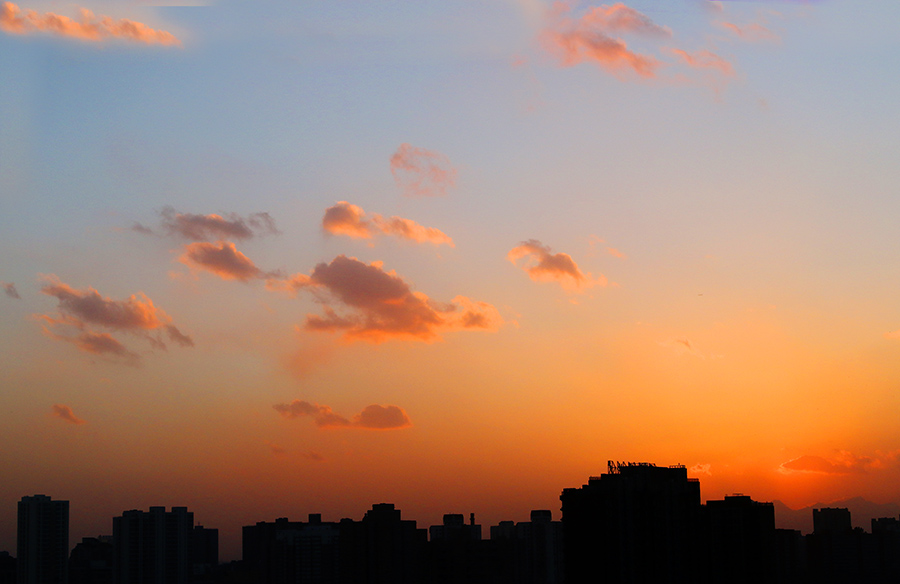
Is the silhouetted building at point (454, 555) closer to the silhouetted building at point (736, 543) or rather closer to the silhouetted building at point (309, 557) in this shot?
the silhouetted building at point (309, 557)

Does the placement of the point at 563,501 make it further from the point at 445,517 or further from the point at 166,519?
the point at 166,519

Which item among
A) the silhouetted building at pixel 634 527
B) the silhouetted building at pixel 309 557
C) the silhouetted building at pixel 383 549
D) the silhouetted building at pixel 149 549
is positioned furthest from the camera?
the silhouetted building at pixel 309 557

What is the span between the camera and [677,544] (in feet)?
367

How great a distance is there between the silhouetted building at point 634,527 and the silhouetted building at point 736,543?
388 cm

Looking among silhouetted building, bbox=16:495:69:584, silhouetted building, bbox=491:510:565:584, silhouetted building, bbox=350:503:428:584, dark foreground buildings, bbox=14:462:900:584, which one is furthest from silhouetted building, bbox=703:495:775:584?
silhouetted building, bbox=16:495:69:584

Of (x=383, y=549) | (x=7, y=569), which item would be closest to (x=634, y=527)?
(x=383, y=549)

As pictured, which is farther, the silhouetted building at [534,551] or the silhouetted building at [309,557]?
the silhouetted building at [309,557]

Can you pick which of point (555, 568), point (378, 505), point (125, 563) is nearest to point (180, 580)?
point (125, 563)

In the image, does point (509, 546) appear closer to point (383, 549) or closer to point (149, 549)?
point (383, 549)

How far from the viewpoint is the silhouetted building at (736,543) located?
380 ft

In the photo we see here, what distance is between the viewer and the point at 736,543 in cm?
11906

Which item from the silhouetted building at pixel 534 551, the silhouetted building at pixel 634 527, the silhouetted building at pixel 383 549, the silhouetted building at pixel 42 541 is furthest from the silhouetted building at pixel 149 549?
the silhouetted building at pixel 634 527

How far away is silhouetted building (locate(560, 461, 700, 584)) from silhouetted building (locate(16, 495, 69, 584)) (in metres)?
102

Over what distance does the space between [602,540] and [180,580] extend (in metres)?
96.9
